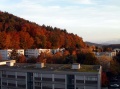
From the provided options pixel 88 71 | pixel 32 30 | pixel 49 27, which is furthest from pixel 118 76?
pixel 49 27

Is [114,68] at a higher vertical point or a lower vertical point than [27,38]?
lower

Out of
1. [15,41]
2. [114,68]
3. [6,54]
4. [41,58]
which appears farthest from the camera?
[15,41]

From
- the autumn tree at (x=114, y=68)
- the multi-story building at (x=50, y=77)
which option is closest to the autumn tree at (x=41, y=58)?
the autumn tree at (x=114, y=68)

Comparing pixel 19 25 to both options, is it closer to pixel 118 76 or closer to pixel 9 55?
pixel 9 55

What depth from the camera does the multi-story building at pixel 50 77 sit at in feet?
56.3

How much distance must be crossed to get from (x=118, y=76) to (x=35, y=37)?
1950 cm

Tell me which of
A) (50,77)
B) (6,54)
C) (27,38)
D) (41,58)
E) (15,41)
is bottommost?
(50,77)

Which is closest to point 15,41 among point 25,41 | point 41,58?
point 25,41

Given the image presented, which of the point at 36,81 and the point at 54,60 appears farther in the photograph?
the point at 54,60

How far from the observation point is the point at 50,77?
1838 cm

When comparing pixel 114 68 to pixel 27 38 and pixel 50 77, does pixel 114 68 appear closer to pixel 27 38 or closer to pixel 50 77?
pixel 50 77

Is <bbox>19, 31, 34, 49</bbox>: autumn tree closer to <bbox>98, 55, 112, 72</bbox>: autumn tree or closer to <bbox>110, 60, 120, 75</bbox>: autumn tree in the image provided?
<bbox>98, 55, 112, 72</bbox>: autumn tree

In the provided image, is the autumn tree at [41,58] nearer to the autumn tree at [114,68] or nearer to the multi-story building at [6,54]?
the multi-story building at [6,54]

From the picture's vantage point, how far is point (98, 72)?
16.9 m
